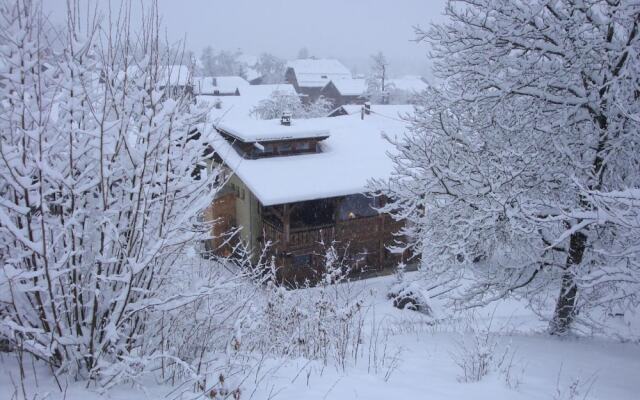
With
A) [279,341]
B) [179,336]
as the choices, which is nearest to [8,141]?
[179,336]

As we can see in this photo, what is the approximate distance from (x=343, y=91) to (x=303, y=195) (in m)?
58.9

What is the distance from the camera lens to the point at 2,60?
10.8ft

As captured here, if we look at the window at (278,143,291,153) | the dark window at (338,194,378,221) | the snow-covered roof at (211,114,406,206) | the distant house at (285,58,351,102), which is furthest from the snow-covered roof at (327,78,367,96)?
the dark window at (338,194,378,221)

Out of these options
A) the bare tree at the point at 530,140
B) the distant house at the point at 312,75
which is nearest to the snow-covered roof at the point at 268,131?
the bare tree at the point at 530,140

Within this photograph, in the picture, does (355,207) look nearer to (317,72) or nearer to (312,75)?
(312,75)

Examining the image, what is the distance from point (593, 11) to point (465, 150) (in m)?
2.84

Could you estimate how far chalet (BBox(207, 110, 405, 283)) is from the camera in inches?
582

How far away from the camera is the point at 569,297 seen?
771 centimetres

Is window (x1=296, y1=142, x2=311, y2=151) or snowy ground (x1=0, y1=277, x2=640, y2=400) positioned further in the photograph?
window (x1=296, y1=142, x2=311, y2=151)

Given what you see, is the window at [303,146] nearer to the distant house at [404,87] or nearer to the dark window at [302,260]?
the dark window at [302,260]

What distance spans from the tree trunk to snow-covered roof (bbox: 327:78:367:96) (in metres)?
63.8

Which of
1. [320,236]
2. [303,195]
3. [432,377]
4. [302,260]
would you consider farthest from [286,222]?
[432,377]

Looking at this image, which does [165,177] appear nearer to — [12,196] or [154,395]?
[12,196]

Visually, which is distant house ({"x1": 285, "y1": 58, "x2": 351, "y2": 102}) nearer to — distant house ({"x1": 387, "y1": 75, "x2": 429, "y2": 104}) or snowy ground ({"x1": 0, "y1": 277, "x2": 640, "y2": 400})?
distant house ({"x1": 387, "y1": 75, "x2": 429, "y2": 104})
